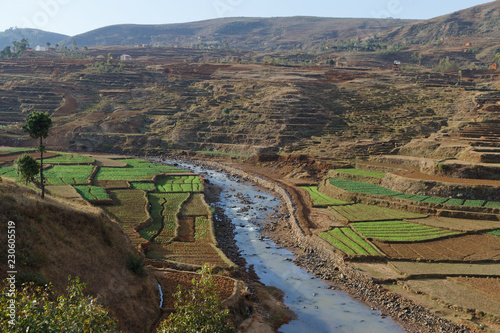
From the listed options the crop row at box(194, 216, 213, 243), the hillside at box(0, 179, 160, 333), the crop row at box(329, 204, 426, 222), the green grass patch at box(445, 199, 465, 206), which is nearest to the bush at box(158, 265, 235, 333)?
the hillside at box(0, 179, 160, 333)

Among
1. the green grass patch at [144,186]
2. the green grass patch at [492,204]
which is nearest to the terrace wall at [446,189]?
the green grass patch at [492,204]

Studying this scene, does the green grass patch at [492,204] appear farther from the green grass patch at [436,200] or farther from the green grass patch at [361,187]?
the green grass patch at [361,187]

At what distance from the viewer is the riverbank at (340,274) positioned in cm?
2555

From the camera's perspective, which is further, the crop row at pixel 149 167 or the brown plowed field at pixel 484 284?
the crop row at pixel 149 167

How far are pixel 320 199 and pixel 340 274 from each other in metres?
19.5

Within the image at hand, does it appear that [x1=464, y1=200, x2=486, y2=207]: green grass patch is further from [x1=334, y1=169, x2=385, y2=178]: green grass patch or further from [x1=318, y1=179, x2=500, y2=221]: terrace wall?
[x1=334, y1=169, x2=385, y2=178]: green grass patch

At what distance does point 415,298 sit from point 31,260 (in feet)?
77.8

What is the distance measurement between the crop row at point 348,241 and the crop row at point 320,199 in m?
8.92

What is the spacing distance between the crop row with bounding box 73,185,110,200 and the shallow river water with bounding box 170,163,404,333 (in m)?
14.5

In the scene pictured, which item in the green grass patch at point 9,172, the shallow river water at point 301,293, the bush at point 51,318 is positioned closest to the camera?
the bush at point 51,318

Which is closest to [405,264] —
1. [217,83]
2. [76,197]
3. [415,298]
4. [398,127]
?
[415,298]

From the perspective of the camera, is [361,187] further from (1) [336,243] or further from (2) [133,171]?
(2) [133,171]

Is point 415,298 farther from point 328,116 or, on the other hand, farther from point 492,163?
point 328,116

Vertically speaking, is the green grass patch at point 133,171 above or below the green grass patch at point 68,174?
below
